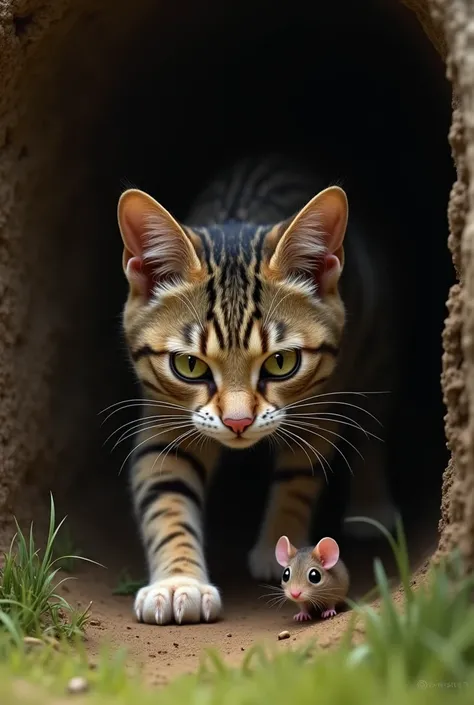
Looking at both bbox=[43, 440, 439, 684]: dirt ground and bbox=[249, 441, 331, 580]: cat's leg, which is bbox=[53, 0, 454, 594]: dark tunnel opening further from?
bbox=[249, 441, 331, 580]: cat's leg

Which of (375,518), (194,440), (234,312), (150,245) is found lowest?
(375,518)

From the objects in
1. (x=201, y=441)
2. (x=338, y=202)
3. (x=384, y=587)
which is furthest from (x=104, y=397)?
(x=384, y=587)

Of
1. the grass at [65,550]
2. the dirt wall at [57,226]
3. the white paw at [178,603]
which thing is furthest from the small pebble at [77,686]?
the grass at [65,550]

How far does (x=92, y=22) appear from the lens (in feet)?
12.1

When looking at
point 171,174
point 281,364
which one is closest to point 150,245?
point 281,364

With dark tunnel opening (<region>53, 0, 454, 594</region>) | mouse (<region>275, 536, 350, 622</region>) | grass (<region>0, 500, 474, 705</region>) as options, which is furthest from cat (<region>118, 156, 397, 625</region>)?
grass (<region>0, 500, 474, 705</region>)

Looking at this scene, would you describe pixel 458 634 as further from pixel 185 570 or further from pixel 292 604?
pixel 292 604

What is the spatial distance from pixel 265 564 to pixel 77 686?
5.89 ft

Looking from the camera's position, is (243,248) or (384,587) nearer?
(384,587)

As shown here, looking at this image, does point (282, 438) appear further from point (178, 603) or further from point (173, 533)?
point (178, 603)

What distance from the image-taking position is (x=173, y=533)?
3.26 metres

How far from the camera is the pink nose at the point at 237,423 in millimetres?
2918

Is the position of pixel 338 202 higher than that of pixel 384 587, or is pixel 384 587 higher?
pixel 338 202

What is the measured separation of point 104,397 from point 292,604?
157cm
